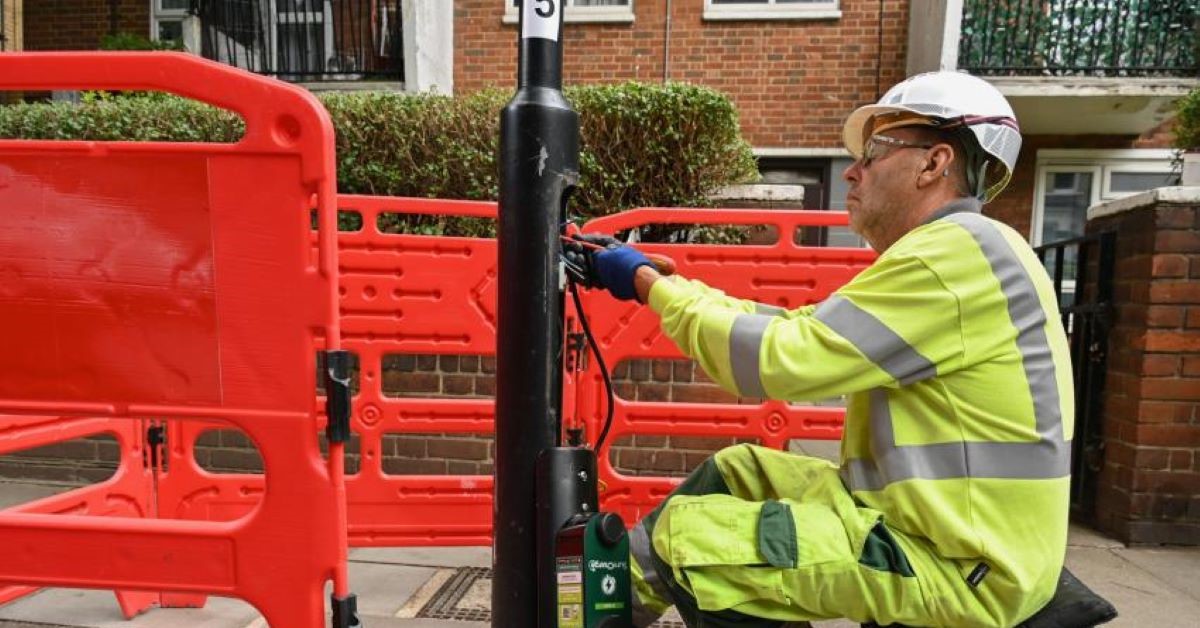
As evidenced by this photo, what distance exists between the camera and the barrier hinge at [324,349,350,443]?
5.09 feet

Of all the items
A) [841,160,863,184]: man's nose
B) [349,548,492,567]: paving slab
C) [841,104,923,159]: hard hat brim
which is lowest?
[349,548,492,567]: paving slab

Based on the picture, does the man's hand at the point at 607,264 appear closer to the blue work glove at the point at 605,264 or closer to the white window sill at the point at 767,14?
the blue work glove at the point at 605,264

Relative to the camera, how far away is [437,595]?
→ 9.77 feet

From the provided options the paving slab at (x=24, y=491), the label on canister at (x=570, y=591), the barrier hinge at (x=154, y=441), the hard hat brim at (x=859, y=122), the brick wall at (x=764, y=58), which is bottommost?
the paving slab at (x=24, y=491)

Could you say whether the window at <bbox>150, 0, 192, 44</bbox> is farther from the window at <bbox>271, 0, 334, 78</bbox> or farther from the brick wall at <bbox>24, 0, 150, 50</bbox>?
the window at <bbox>271, 0, 334, 78</bbox>

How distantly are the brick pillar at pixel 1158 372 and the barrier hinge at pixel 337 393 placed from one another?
3686 mm

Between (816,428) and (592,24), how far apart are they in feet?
22.6

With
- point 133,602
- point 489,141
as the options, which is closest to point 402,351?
point 133,602

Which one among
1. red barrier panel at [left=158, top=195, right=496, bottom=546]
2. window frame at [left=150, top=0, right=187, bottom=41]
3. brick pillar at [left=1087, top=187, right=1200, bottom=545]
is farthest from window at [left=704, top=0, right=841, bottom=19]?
window frame at [left=150, top=0, right=187, bottom=41]

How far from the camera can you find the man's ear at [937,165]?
1.60 metres

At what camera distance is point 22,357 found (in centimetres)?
158

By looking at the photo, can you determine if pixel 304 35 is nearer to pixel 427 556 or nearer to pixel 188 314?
pixel 427 556

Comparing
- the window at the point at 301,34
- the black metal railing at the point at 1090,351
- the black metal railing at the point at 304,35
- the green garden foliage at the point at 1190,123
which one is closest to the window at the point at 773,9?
the black metal railing at the point at 304,35

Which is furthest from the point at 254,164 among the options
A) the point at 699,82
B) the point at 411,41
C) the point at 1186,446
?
the point at 699,82
